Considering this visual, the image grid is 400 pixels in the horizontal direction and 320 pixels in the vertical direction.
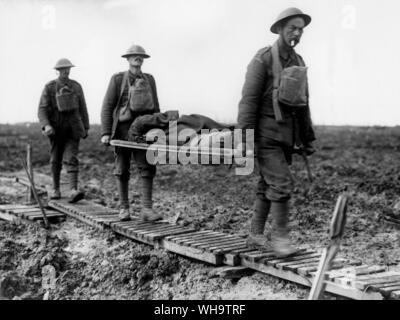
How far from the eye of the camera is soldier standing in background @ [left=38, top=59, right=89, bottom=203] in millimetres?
8586

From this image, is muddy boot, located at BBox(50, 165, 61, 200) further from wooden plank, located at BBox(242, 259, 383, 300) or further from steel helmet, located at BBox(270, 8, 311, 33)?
steel helmet, located at BBox(270, 8, 311, 33)

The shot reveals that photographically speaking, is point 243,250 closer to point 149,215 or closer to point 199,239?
point 199,239

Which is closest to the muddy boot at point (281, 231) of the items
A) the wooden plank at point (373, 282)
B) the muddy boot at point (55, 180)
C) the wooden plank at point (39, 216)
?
the wooden plank at point (373, 282)

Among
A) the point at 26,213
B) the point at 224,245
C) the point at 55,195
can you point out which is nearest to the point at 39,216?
the point at 26,213

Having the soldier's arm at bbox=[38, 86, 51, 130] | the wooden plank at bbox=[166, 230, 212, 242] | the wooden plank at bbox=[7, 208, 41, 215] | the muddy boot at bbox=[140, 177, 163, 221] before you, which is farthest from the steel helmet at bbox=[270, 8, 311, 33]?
the wooden plank at bbox=[7, 208, 41, 215]

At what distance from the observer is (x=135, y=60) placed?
692cm

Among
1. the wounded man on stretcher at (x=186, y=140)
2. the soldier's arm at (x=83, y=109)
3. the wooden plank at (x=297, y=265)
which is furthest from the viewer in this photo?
the soldier's arm at (x=83, y=109)

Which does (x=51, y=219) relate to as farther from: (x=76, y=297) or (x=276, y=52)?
(x=276, y=52)

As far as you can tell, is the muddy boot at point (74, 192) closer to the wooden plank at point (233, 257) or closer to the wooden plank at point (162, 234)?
the wooden plank at point (162, 234)

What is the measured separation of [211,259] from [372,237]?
259cm

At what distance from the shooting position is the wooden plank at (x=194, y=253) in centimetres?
538

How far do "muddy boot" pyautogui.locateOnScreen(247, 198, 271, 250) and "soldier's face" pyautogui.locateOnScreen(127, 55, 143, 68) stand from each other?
2566mm

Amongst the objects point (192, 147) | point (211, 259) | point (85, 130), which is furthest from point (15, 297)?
point (85, 130)

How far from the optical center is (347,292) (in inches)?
168
